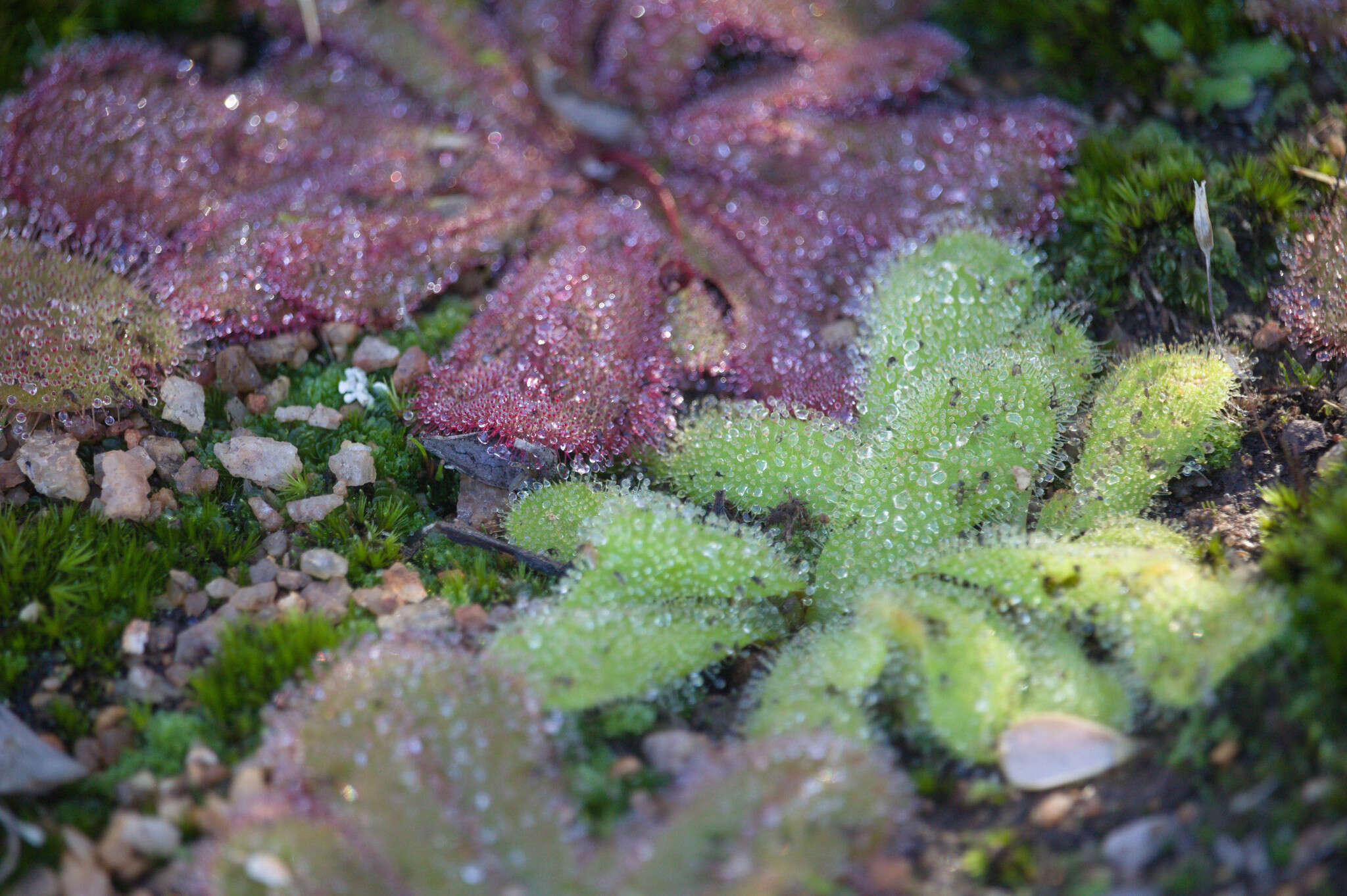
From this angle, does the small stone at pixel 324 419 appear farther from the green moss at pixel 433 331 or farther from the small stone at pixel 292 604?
the small stone at pixel 292 604

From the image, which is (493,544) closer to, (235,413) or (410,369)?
(410,369)

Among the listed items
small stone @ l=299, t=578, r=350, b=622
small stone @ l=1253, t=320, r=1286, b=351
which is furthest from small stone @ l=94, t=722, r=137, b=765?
small stone @ l=1253, t=320, r=1286, b=351

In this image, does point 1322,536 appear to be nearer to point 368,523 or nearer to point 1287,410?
point 1287,410

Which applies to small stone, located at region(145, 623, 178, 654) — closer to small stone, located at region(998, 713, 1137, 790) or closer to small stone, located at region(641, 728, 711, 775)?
small stone, located at region(641, 728, 711, 775)

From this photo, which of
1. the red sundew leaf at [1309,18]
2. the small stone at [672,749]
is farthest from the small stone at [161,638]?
the red sundew leaf at [1309,18]

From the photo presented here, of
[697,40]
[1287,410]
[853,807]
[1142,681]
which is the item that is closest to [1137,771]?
[1142,681]

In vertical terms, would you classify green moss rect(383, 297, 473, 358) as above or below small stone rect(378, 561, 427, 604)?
above
